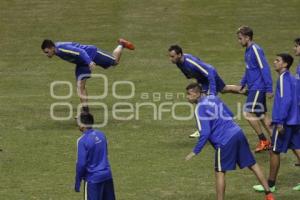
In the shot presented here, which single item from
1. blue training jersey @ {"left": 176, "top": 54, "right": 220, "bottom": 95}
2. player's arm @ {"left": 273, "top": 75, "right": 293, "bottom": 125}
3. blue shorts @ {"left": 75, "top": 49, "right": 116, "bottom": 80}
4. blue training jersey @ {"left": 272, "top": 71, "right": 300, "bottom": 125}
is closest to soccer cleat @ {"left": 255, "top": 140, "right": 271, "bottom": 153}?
blue training jersey @ {"left": 176, "top": 54, "right": 220, "bottom": 95}

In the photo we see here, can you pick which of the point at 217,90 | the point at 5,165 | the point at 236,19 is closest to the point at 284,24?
the point at 236,19

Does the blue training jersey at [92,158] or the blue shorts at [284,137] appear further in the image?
the blue shorts at [284,137]

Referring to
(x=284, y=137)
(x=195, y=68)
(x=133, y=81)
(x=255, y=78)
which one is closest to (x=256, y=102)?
(x=255, y=78)

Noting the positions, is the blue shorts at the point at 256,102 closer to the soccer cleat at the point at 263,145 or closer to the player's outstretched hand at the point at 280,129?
the soccer cleat at the point at 263,145

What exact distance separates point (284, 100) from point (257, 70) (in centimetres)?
217

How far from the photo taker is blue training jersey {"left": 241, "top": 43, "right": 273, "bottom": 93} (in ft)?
46.1

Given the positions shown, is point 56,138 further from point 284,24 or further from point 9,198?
point 284,24

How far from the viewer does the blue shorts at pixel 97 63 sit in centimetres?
1816

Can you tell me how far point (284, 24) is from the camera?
30188 mm

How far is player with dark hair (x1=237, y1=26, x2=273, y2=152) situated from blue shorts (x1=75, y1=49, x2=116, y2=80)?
4831 mm

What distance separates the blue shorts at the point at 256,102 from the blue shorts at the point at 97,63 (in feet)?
16.4

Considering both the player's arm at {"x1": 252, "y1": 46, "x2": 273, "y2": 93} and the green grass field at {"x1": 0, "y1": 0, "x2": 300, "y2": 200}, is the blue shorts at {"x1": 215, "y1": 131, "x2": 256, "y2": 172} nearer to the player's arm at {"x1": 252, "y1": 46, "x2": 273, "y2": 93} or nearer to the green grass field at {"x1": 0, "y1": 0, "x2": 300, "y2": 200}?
the green grass field at {"x1": 0, "y1": 0, "x2": 300, "y2": 200}

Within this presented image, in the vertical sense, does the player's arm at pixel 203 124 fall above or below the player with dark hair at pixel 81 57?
below

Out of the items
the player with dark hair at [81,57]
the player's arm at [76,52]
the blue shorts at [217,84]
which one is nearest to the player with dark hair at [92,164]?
the blue shorts at [217,84]
